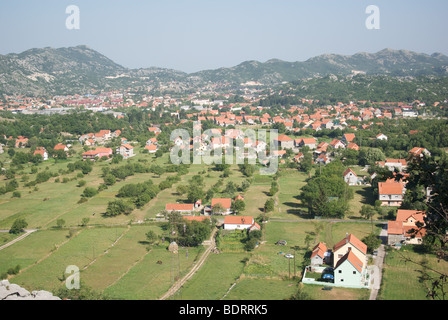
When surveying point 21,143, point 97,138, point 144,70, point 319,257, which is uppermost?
point 144,70

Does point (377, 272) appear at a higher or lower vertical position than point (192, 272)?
higher

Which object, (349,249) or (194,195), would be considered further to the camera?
→ (194,195)

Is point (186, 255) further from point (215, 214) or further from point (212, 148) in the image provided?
point (212, 148)

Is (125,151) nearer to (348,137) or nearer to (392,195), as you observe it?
(348,137)

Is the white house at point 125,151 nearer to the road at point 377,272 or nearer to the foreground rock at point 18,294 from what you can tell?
the road at point 377,272

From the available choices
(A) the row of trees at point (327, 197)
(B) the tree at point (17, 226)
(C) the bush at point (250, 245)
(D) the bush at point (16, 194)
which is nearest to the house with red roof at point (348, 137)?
(A) the row of trees at point (327, 197)

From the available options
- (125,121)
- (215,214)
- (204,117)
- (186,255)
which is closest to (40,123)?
(125,121)

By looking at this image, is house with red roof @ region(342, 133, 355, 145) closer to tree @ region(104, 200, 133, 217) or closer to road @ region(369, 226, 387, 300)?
road @ region(369, 226, 387, 300)

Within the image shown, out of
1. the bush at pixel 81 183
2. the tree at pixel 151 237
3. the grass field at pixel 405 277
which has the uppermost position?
the bush at pixel 81 183

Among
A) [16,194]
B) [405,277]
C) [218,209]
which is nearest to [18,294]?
[405,277]
